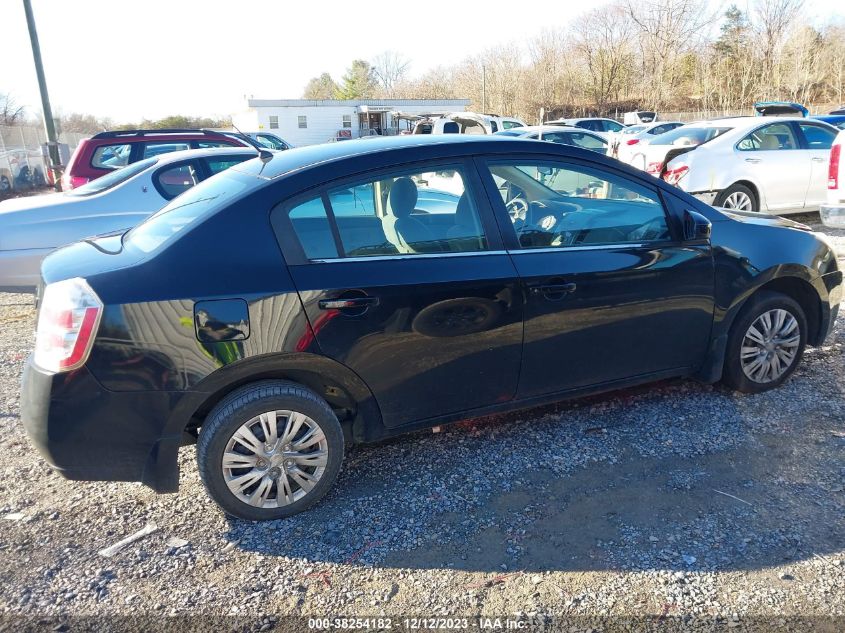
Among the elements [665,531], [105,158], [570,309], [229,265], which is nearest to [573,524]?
[665,531]

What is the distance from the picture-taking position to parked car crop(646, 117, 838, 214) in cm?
894

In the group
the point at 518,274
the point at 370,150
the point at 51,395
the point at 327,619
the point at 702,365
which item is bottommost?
the point at 327,619

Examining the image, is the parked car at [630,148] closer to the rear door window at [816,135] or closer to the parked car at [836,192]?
the rear door window at [816,135]

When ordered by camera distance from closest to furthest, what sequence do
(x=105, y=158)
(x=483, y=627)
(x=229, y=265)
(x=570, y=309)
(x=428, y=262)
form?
(x=483, y=627), (x=229, y=265), (x=428, y=262), (x=570, y=309), (x=105, y=158)

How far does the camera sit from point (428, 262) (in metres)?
3.16

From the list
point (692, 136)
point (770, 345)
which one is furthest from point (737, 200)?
point (770, 345)

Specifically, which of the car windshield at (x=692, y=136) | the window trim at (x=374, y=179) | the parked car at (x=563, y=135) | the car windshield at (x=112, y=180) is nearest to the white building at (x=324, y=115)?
the parked car at (x=563, y=135)

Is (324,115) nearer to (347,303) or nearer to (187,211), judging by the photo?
(187,211)

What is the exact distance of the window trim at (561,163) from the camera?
335cm

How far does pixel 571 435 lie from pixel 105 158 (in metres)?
8.10

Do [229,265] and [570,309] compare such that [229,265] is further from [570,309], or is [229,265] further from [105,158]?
[105,158]

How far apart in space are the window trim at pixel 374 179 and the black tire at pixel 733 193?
22.4 ft

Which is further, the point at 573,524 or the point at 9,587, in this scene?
the point at 573,524

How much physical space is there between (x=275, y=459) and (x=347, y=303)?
82 cm
